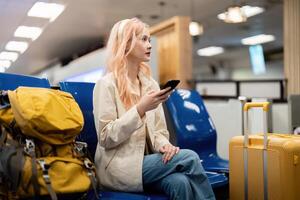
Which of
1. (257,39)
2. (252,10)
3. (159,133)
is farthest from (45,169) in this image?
(257,39)

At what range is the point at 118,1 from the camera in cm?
698

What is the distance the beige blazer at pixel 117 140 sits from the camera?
5.28 feet

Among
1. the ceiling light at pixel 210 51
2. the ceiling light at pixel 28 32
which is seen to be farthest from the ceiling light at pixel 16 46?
the ceiling light at pixel 210 51

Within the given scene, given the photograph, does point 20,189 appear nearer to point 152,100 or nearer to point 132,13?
point 152,100

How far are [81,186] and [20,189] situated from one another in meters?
0.23

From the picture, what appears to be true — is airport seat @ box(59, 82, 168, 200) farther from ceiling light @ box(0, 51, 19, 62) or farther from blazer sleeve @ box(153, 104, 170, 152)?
ceiling light @ box(0, 51, 19, 62)

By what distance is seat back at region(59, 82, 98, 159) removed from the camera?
2.00 m

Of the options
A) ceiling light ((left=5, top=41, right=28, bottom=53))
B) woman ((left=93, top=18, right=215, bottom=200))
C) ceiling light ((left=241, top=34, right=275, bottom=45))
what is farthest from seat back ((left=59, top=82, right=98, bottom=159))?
ceiling light ((left=241, top=34, right=275, bottom=45))

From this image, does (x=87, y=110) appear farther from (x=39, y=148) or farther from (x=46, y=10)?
(x=46, y=10)

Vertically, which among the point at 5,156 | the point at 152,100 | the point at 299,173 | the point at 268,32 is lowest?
the point at 299,173

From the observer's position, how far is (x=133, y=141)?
1722 mm

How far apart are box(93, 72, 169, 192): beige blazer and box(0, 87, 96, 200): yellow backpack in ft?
0.50

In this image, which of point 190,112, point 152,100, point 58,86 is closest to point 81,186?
point 152,100

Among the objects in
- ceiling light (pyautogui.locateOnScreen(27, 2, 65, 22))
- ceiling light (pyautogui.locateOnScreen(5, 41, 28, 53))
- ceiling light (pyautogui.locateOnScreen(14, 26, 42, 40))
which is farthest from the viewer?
ceiling light (pyautogui.locateOnScreen(5, 41, 28, 53))
